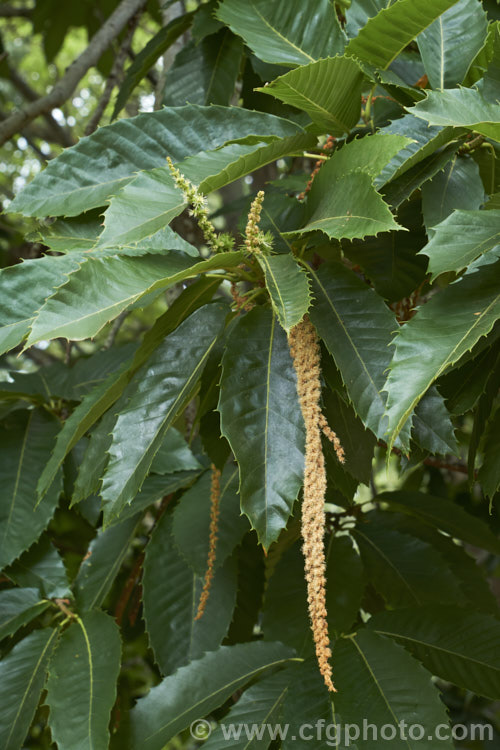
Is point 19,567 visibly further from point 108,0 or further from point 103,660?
point 108,0

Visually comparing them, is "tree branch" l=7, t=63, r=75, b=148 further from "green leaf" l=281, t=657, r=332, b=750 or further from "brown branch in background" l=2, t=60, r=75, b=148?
"green leaf" l=281, t=657, r=332, b=750

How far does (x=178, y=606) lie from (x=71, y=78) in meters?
1.37

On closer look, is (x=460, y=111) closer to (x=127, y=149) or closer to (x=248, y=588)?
(x=127, y=149)

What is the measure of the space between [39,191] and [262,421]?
457 millimetres

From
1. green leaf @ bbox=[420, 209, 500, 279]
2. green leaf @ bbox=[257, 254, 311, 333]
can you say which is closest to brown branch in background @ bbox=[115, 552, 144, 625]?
green leaf @ bbox=[257, 254, 311, 333]

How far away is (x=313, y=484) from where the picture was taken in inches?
29.8

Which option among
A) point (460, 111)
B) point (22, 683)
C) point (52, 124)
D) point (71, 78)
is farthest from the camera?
point (52, 124)

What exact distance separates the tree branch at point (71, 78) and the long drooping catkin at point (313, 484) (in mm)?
1118

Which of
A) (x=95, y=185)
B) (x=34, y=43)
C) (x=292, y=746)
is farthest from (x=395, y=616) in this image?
(x=34, y=43)

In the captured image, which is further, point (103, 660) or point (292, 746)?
point (103, 660)

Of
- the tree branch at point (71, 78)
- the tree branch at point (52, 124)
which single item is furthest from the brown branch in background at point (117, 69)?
the tree branch at point (52, 124)

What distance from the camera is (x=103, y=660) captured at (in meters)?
1.12

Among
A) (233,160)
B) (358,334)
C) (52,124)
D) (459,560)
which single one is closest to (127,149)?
(233,160)

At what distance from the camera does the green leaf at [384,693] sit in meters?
0.91
